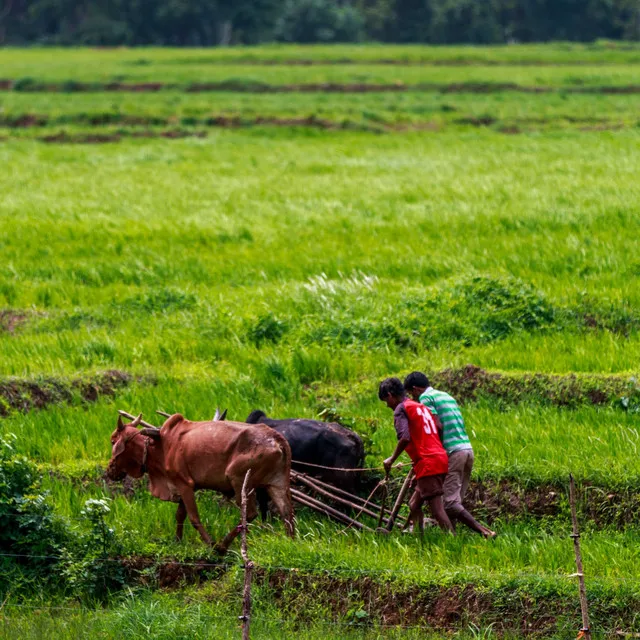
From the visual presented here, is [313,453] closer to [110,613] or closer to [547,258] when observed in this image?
[110,613]

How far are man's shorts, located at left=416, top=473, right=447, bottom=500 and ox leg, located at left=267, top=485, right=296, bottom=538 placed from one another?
3.07 ft

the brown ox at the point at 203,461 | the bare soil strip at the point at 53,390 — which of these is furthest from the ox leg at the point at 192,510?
the bare soil strip at the point at 53,390

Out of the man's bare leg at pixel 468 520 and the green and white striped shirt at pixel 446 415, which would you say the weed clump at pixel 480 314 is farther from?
the man's bare leg at pixel 468 520

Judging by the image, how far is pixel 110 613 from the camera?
714cm

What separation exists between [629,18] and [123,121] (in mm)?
57252

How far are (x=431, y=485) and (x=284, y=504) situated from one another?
3.46 ft

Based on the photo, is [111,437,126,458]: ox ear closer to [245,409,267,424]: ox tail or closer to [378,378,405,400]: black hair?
[245,409,267,424]: ox tail

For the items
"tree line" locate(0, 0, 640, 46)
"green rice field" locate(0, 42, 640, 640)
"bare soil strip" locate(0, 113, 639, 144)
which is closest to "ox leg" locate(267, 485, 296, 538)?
"green rice field" locate(0, 42, 640, 640)

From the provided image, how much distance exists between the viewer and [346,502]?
8086 mm

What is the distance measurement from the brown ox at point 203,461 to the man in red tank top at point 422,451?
2.64 ft

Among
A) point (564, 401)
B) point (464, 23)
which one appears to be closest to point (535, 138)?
point (564, 401)

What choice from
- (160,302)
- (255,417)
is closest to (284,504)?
(255,417)

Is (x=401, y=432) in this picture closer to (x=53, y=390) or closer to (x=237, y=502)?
(x=237, y=502)

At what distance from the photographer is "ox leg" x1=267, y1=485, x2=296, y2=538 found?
766 cm
